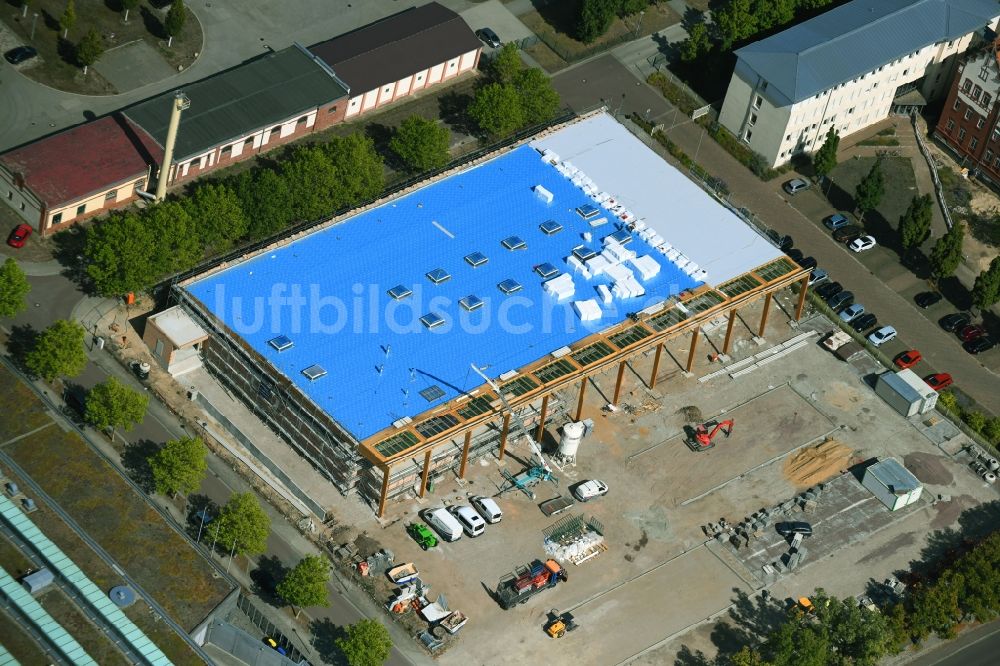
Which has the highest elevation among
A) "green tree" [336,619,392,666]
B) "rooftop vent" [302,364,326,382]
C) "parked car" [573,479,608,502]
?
"rooftop vent" [302,364,326,382]

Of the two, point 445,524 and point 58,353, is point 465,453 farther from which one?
point 58,353

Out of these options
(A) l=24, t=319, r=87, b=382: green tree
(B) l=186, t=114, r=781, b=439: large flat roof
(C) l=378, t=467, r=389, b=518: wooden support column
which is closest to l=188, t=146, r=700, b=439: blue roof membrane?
(B) l=186, t=114, r=781, b=439: large flat roof

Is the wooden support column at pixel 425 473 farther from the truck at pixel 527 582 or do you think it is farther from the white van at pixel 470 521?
the truck at pixel 527 582

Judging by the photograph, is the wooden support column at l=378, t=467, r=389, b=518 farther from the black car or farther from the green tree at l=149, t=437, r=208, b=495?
the black car

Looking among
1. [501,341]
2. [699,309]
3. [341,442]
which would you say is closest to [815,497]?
[699,309]

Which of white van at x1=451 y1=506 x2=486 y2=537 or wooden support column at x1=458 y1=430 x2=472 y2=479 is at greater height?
wooden support column at x1=458 y1=430 x2=472 y2=479
